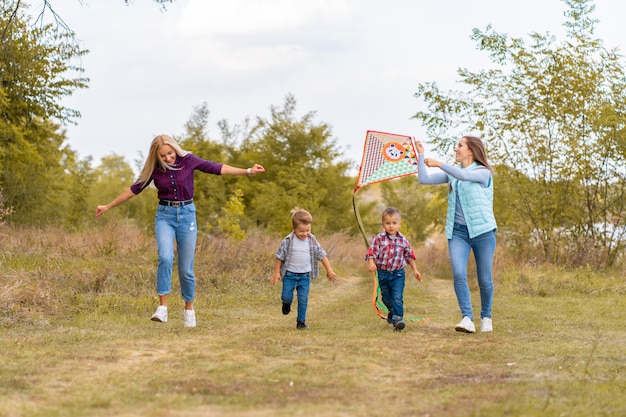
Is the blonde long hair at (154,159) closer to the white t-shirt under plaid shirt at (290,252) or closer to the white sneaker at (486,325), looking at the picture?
the white t-shirt under plaid shirt at (290,252)

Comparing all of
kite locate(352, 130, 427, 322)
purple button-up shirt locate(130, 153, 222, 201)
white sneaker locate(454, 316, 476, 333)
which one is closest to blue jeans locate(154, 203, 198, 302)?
purple button-up shirt locate(130, 153, 222, 201)

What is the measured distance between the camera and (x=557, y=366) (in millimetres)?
6637

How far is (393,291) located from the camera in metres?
9.59

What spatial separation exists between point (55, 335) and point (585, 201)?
1541cm

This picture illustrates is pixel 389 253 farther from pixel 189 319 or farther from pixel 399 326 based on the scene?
pixel 189 319

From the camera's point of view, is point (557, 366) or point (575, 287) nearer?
point (557, 366)

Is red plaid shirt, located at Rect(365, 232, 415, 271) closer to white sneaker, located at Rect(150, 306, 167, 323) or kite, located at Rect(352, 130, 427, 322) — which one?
kite, located at Rect(352, 130, 427, 322)

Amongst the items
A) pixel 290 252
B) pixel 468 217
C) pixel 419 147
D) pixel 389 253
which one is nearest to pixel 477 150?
pixel 419 147

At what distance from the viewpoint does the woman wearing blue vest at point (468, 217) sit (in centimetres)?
901

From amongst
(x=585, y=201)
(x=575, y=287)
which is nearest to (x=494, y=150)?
(x=585, y=201)

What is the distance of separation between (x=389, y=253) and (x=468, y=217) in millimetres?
1051

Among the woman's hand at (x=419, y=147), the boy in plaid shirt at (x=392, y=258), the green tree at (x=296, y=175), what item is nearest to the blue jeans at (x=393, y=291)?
the boy in plaid shirt at (x=392, y=258)

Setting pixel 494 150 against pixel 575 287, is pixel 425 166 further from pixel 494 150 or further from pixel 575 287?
pixel 494 150

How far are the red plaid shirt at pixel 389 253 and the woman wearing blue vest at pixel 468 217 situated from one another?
628mm
